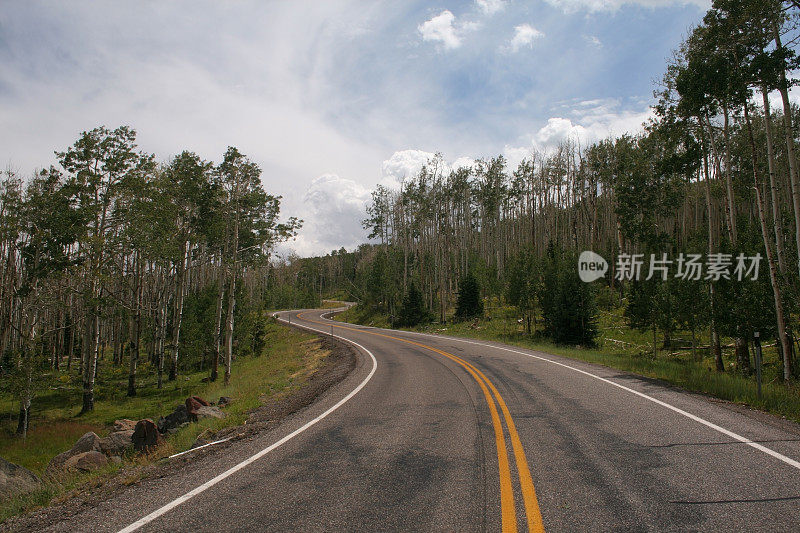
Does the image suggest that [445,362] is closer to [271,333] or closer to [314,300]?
[271,333]

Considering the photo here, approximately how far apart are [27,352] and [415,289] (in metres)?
29.7

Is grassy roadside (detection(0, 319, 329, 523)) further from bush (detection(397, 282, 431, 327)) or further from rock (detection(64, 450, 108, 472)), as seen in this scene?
bush (detection(397, 282, 431, 327))

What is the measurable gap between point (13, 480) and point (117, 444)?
4320 millimetres

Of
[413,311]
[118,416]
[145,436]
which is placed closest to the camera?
[145,436]

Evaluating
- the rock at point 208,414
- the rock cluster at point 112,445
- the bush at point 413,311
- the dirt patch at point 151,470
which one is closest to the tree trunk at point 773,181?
the dirt patch at point 151,470

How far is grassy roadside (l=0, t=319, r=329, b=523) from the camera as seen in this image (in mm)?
5746

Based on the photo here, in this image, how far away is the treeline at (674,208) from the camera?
13.1 meters

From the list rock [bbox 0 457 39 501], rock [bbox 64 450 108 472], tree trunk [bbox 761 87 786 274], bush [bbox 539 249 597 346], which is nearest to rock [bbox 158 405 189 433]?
rock [bbox 64 450 108 472]

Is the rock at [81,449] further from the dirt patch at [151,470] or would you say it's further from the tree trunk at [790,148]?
the tree trunk at [790,148]

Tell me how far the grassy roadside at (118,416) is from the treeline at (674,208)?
1600 cm

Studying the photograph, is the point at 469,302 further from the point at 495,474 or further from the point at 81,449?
the point at 495,474

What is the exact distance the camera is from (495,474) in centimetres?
460

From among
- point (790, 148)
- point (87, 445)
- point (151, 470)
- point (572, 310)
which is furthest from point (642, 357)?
point (87, 445)

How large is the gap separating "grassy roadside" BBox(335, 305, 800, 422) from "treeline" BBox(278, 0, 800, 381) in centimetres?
161
